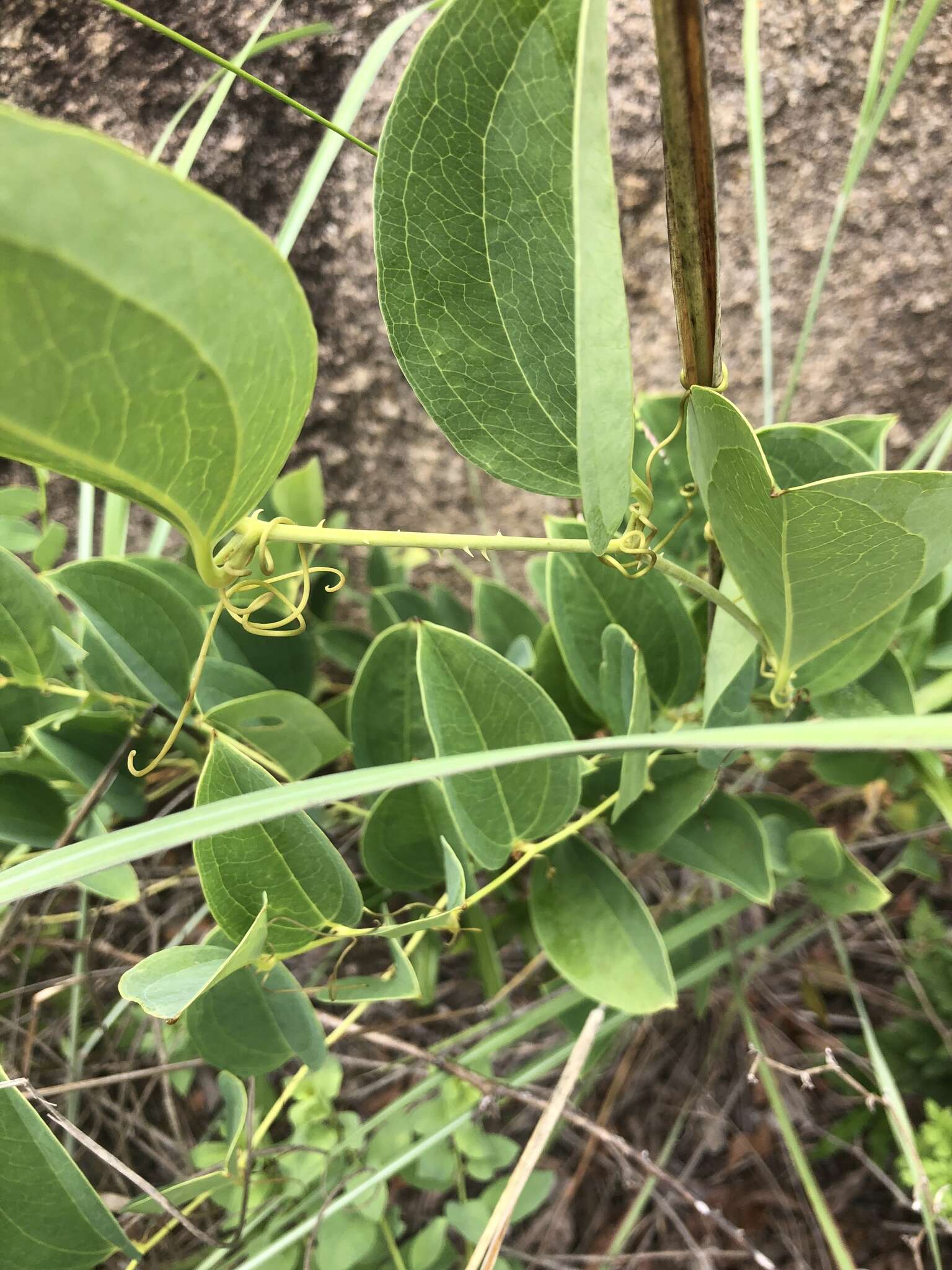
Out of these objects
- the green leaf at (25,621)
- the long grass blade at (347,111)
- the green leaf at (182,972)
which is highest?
→ the long grass blade at (347,111)

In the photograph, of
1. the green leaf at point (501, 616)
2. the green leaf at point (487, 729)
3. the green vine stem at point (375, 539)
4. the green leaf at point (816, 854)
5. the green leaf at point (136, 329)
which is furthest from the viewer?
the green leaf at point (501, 616)

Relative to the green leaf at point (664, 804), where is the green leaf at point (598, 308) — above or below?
above

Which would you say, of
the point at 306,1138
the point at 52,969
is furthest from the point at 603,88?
the point at 52,969

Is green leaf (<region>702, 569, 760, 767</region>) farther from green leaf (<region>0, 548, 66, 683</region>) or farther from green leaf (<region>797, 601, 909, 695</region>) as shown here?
green leaf (<region>0, 548, 66, 683</region>)

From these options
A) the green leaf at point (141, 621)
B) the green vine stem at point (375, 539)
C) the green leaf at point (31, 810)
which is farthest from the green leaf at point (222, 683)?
the green vine stem at point (375, 539)

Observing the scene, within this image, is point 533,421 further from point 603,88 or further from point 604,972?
point 604,972

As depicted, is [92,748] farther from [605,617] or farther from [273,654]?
[605,617]

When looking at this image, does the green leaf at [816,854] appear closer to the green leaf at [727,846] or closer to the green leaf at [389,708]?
the green leaf at [727,846]
